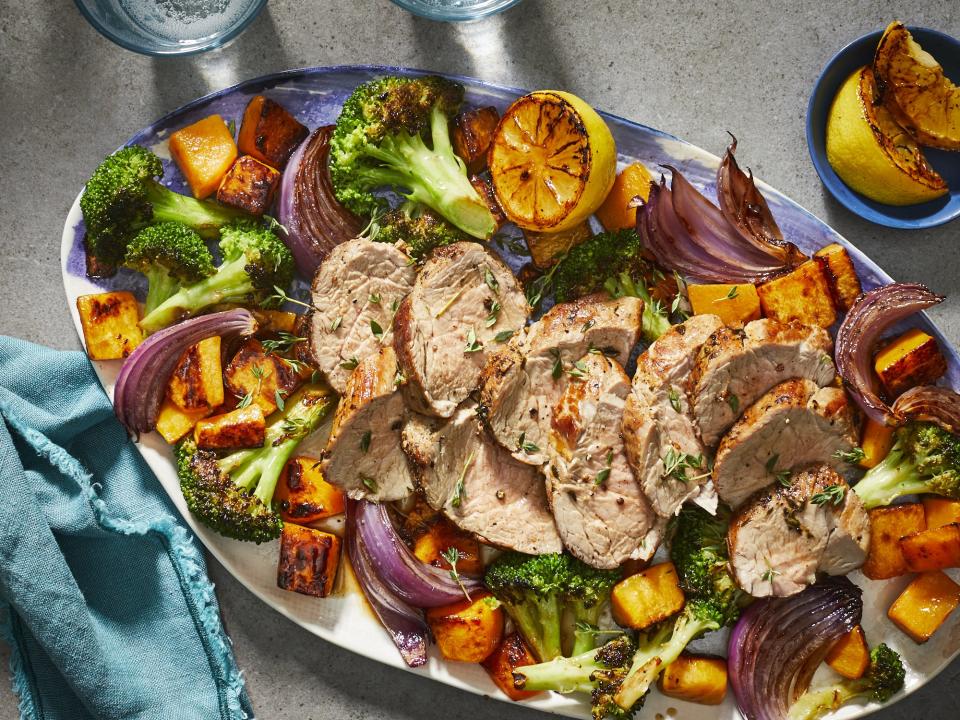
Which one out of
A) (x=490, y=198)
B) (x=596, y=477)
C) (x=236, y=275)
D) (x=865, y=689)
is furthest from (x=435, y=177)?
(x=865, y=689)

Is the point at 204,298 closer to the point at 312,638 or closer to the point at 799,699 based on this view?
the point at 312,638

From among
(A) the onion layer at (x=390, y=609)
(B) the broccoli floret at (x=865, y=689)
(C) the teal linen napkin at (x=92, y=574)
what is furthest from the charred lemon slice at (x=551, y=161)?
(B) the broccoli floret at (x=865, y=689)

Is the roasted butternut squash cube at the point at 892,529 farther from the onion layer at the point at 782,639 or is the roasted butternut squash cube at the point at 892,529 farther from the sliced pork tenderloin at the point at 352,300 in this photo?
the sliced pork tenderloin at the point at 352,300

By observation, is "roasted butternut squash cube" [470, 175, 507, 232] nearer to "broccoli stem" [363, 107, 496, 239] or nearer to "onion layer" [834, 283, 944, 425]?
"broccoli stem" [363, 107, 496, 239]

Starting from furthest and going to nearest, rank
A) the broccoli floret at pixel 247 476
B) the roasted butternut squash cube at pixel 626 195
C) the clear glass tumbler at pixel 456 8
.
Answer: the clear glass tumbler at pixel 456 8 → the roasted butternut squash cube at pixel 626 195 → the broccoli floret at pixel 247 476

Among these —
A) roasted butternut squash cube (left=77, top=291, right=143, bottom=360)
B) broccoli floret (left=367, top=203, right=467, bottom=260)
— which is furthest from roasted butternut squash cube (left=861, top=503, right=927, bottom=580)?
roasted butternut squash cube (left=77, top=291, right=143, bottom=360)
